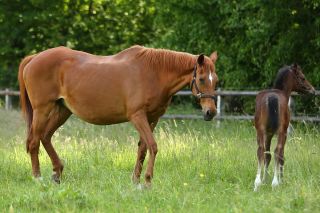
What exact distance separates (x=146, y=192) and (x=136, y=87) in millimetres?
1620

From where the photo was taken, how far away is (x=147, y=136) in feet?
28.2

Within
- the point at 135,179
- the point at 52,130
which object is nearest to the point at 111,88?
the point at 135,179

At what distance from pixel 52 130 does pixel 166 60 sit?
2190mm

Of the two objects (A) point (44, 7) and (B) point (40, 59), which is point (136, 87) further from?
(A) point (44, 7)

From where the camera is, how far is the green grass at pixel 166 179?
6.99m

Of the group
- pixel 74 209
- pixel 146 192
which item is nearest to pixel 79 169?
pixel 146 192

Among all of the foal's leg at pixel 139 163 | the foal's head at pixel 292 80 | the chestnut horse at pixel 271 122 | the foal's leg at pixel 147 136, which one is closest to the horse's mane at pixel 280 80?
the foal's head at pixel 292 80

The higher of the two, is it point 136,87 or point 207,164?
point 136,87

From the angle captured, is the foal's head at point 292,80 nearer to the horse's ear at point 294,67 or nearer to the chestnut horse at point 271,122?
the horse's ear at point 294,67

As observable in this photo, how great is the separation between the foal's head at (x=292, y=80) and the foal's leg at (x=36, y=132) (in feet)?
10.9

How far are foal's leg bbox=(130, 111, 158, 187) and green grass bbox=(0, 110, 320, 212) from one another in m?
0.23

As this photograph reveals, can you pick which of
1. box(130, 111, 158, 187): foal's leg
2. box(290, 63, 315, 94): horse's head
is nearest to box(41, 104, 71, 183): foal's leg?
box(130, 111, 158, 187): foal's leg

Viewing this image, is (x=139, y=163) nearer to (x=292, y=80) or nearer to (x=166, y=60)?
(x=166, y=60)

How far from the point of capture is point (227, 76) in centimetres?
2014
